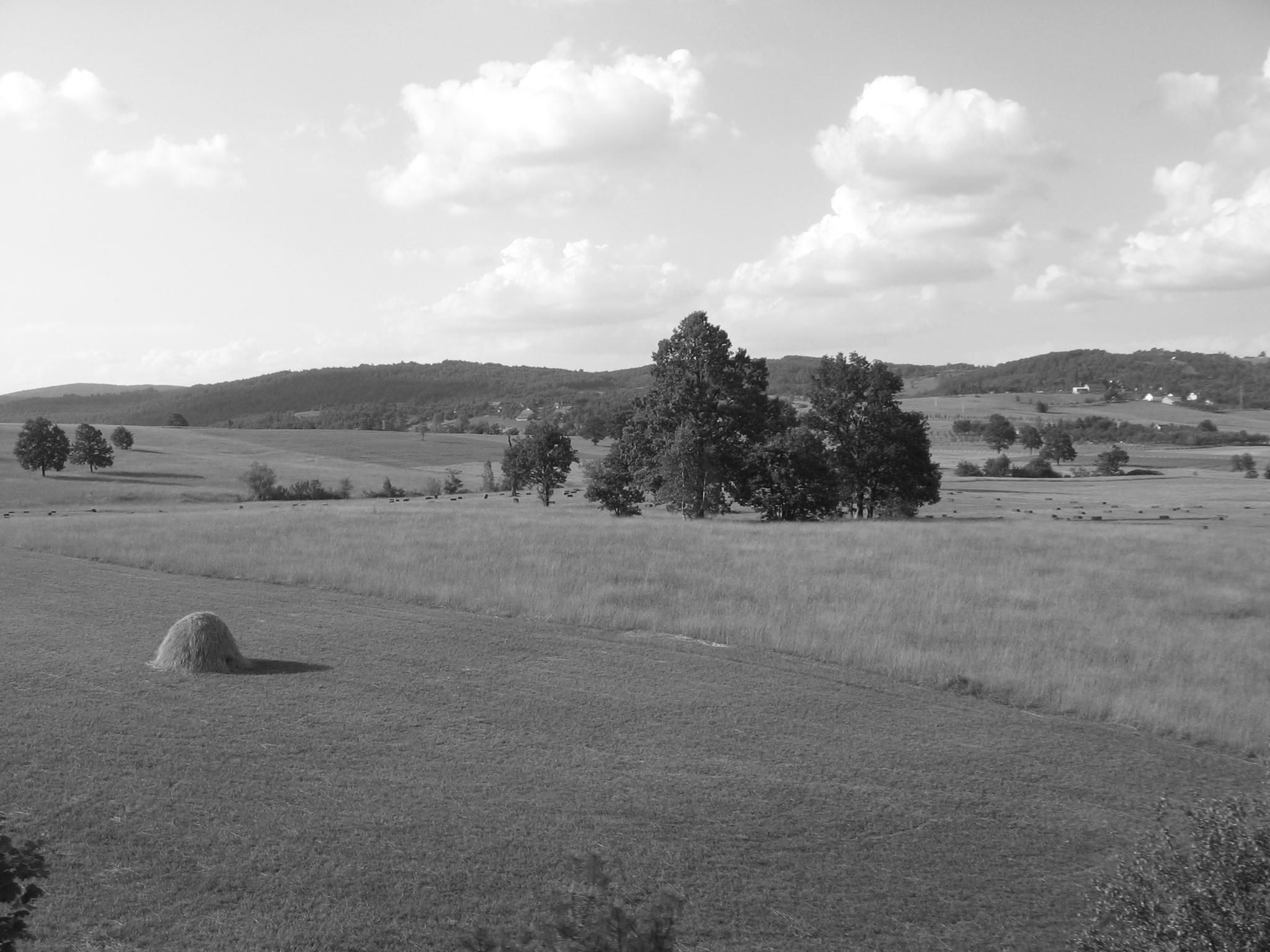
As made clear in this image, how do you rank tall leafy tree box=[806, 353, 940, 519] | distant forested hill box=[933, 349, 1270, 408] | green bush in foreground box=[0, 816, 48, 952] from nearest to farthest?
green bush in foreground box=[0, 816, 48, 952]
tall leafy tree box=[806, 353, 940, 519]
distant forested hill box=[933, 349, 1270, 408]

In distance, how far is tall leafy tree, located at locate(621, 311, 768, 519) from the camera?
42.9 metres

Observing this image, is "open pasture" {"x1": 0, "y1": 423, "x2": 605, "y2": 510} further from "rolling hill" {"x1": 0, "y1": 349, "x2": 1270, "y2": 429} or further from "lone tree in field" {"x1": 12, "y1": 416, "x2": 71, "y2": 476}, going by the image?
"rolling hill" {"x1": 0, "y1": 349, "x2": 1270, "y2": 429}

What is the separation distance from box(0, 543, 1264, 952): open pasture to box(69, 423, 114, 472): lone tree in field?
7763 centimetres

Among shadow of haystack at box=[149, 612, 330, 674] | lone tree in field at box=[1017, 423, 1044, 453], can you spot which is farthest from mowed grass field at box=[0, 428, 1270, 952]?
lone tree in field at box=[1017, 423, 1044, 453]

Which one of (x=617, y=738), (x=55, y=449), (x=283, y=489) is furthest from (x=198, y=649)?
(x=55, y=449)

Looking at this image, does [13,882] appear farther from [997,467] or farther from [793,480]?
[997,467]

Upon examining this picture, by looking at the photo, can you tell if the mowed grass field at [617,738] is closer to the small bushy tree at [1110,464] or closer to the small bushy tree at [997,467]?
the small bushy tree at [997,467]

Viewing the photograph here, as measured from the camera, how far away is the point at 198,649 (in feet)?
42.2

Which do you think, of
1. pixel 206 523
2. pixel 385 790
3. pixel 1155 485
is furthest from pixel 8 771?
pixel 1155 485

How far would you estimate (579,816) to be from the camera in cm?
830

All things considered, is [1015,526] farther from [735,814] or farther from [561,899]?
[561,899]

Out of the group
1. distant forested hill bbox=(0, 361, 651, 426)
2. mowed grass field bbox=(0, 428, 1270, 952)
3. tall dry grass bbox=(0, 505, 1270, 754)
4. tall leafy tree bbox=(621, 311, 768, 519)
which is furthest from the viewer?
distant forested hill bbox=(0, 361, 651, 426)

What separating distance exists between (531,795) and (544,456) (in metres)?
51.0

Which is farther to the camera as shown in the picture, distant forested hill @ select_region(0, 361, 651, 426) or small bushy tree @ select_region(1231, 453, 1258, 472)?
distant forested hill @ select_region(0, 361, 651, 426)
